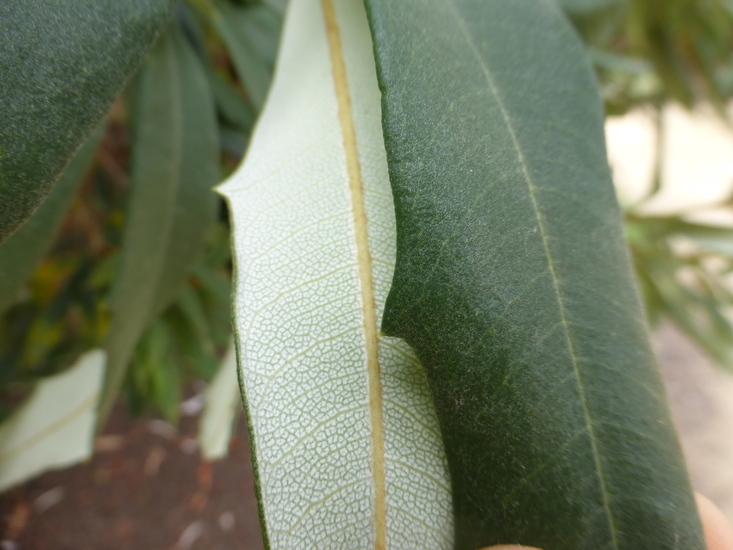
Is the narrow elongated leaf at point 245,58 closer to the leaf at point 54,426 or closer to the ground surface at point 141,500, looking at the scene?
the leaf at point 54,426

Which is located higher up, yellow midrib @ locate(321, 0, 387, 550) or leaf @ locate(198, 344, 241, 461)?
yellow midrib @ locate(321, 0, 387, 550)

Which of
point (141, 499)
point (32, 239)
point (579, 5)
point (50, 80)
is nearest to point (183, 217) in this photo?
point (32, 239)

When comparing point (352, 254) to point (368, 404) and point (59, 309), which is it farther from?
point (59, 309)

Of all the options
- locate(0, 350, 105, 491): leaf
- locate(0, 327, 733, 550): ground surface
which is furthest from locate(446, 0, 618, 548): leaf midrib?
locate(0, 327, 733, 550): ground surface

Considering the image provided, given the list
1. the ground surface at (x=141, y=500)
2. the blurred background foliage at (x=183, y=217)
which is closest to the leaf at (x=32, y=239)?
the blurred background foliage at (x=183, y=217)

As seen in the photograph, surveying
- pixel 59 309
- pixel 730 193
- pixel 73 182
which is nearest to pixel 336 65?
pixel 73 182

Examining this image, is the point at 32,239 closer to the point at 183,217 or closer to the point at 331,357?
the point at 183,217

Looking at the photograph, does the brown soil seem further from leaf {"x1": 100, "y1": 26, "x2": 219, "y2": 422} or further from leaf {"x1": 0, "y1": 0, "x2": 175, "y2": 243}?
leaf {"x1": 0, "y1": 0, "x2": 175, "y2": 243}

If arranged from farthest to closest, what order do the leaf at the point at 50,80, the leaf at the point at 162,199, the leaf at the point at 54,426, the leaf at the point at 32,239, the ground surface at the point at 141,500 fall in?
the ground surface at the point at 141,500 → the leaf at the point at 54,426 → the leaf at the point at 162,199 → the leaf at the point at 32,239 → the leaf at the point at 50,80
